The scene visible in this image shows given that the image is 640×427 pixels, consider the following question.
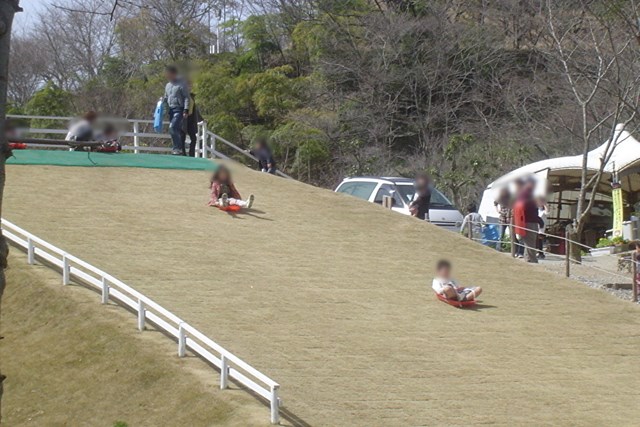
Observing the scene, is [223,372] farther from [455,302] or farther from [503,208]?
[503,208]

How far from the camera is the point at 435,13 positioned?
135 feet

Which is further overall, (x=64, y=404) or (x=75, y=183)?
(x=75, y=183)

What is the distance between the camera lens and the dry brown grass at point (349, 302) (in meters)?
12.9

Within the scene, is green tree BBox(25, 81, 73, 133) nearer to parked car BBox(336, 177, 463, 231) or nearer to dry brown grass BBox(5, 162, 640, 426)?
parked car BBox(336, 177, 463, 231)

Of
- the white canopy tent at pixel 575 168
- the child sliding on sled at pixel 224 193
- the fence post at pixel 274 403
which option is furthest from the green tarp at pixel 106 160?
the fence post at pixel 274 403

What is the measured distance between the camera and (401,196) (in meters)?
26.5

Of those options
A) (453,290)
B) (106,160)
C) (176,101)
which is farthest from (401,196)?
(453,290)

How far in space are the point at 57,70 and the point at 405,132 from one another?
15.7 metres

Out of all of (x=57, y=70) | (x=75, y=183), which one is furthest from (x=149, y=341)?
(x=57, y=70)

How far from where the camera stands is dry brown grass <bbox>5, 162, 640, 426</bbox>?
42.2 feet

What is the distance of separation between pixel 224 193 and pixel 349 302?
19.4ft

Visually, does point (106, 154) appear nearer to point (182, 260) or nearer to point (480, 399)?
point (182, 260)

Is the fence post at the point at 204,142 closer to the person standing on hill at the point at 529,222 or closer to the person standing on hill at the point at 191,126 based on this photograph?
the person standing on hill at the point at 191,126

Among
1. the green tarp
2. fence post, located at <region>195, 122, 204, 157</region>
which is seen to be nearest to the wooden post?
the green tarp
